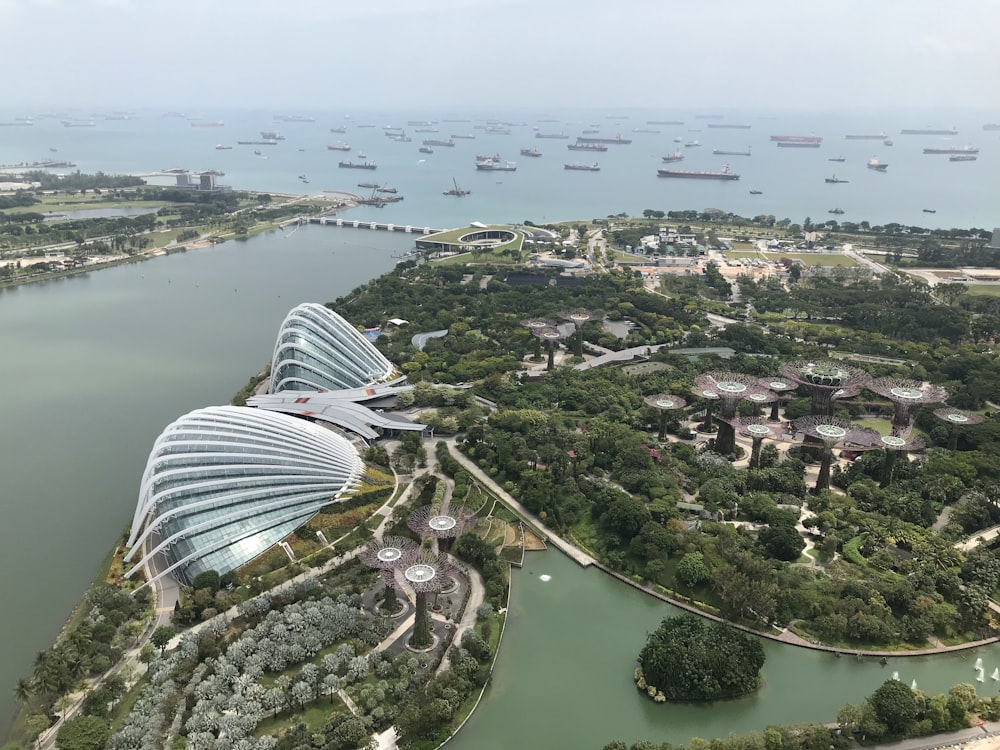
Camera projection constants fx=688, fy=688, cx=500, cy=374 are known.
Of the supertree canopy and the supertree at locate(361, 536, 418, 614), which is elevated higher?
the supertree canopy

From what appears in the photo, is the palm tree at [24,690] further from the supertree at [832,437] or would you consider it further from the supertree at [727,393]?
the supertree at [832,437]

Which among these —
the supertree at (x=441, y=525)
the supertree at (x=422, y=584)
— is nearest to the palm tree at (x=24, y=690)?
the supertree at (x=422, y=584)

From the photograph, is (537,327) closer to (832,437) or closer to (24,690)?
(832,437)

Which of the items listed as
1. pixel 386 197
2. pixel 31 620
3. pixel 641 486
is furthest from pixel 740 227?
pixel 31 620

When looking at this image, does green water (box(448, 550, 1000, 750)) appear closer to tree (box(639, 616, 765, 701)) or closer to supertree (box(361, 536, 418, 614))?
tree (box(639, 616, 765, 701))

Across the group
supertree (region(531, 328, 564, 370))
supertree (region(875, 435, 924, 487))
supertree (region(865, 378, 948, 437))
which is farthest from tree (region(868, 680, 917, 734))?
supertree (region(531, 328, 564, 370))

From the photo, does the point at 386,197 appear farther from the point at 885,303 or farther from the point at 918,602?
the point at 918,602
